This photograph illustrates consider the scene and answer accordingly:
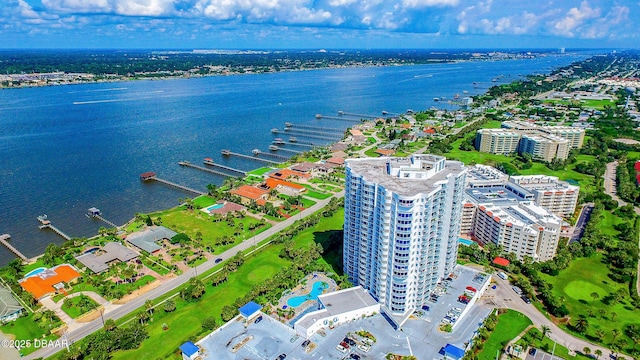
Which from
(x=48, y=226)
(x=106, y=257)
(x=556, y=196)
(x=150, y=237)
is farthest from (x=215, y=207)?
(x=556, y=196)

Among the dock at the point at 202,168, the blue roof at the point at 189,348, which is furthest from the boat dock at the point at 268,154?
the blue roof at the point at 189,348

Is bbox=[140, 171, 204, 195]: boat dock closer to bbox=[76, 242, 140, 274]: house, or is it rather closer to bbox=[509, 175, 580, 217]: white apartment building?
bbox=[76, 242, 140, 274]: house

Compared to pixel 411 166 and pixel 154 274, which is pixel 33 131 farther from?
pixel 411 166

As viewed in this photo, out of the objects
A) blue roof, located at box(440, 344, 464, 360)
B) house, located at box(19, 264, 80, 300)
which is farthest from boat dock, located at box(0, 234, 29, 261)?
blue roof, located at box(440, 344, 464, 360)

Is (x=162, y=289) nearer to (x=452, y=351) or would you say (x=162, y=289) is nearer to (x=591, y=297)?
(x=452, y=351)

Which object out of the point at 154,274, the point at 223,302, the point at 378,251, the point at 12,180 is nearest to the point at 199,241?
the point at 154,274
